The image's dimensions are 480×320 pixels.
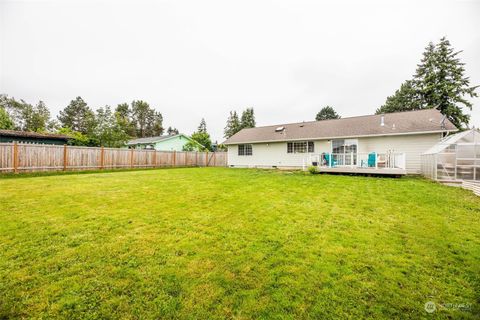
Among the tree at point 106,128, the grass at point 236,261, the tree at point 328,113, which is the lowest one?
the grass at point 236,261

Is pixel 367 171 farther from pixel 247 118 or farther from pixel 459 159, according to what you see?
pixel 247 118

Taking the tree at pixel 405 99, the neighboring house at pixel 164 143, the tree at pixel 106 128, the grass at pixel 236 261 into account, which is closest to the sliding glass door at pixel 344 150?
the grass at pixel 236 261

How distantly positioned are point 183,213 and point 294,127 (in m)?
16.0

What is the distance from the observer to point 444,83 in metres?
23.5

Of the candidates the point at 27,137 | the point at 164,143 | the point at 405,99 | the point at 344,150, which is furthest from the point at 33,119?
the point at 405,99

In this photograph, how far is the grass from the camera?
203 centimetres

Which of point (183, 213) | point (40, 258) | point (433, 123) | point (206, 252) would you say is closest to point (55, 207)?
point (40, 258)

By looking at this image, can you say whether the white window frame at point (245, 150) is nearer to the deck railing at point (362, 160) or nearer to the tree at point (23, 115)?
the deck railing at point (362, 160)

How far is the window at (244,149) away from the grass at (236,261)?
47.0 ft

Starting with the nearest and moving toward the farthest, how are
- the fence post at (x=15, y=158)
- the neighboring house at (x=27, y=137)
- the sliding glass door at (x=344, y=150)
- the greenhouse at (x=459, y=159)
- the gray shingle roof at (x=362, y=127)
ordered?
the greenhouse at (x=459, y=159) < the fence post at (x=15, y=158) < the gray shingle roof at (x=362, y=127) < the sliding glass door at (x=344, y=150) < the neighboring house at (x=27, y=137)

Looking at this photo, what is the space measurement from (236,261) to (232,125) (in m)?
48.4

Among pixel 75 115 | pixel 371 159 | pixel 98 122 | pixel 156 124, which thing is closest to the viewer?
pixel 371 159

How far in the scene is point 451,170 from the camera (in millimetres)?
8961

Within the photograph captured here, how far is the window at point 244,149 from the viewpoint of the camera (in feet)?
64.3
